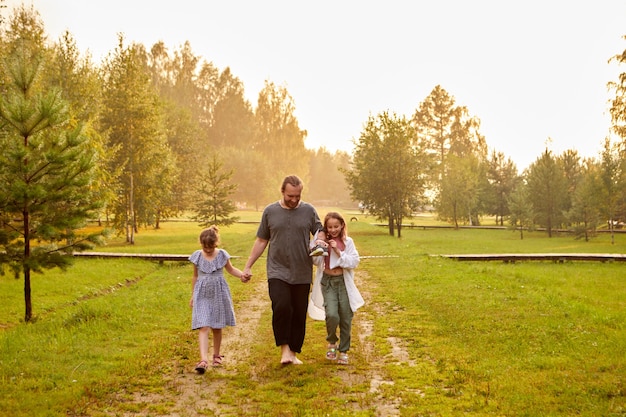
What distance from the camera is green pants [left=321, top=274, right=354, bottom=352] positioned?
7.56 metres

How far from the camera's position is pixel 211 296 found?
743cm

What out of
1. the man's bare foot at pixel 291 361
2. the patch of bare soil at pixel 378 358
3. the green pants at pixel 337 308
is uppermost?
the green pants at pixel 337 308

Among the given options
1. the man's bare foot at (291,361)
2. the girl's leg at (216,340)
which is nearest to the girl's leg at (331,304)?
the man's bare foot at (291,361)

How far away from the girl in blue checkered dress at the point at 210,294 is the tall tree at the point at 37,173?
441 centimetres

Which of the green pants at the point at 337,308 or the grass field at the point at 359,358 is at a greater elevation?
the green pants at the point at 337,308

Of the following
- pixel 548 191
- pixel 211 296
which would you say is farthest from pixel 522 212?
pixel 211 296

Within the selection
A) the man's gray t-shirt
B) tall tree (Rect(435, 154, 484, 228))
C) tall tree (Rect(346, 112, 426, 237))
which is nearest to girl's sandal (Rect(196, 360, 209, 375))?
the man's gray t-shirt

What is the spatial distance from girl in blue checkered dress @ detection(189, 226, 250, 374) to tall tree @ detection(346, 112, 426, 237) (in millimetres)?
31751

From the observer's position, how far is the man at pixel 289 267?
23.8ft

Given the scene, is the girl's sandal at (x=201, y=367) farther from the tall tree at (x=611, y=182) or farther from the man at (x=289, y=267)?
the tall tree at (x=611, y=182)

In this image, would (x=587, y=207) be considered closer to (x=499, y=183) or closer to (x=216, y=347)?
(x=499, y=183)

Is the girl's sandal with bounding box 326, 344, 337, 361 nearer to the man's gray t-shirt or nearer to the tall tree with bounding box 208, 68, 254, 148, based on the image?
the man's gray t-shirt

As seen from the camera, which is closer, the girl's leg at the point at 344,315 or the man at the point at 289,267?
the man at the point at 289,267

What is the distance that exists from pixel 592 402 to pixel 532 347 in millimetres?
2598
